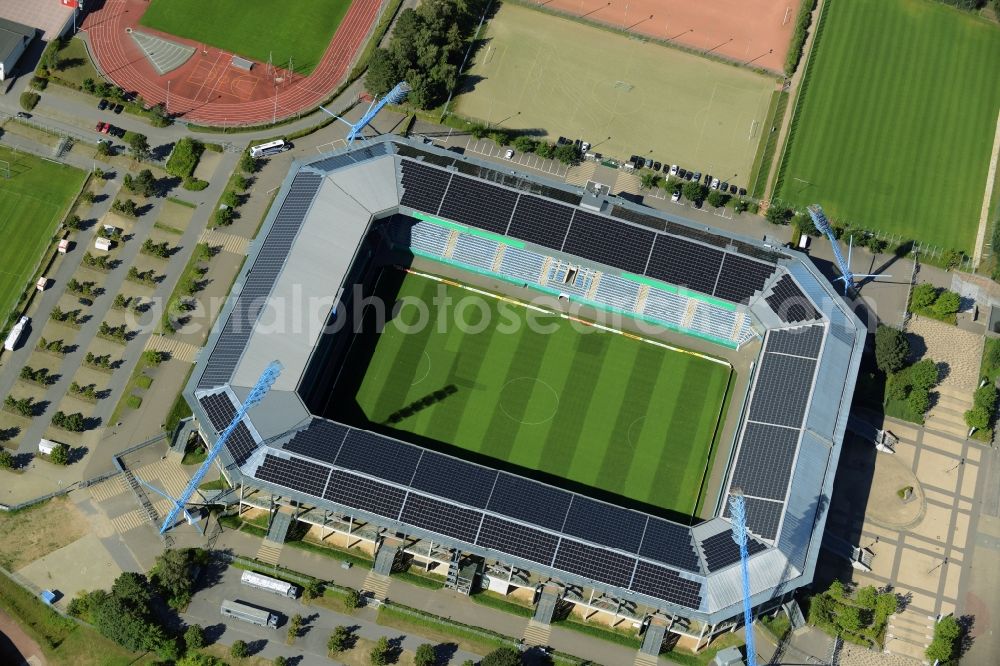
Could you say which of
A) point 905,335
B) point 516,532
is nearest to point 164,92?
point 516,532

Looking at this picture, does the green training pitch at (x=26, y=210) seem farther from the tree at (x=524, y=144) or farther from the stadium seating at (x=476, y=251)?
the tree at (x=524, y=144)

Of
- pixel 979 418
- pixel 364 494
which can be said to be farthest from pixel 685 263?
pixel 364 494

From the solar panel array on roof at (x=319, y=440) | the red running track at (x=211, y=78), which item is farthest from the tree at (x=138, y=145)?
the solar panel array on roof at (x=319, y=440)

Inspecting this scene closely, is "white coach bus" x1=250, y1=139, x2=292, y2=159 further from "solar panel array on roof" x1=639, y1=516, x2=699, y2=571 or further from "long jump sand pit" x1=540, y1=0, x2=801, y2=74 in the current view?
"solar panel array on roof" x1=639, y1=516, x2=699, y2=571

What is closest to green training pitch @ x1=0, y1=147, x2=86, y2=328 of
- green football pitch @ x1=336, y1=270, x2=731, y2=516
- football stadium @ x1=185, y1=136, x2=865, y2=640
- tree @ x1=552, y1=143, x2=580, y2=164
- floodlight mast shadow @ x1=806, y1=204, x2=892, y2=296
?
football stadium @ x1=185, y1=136, x2=865, y2=640

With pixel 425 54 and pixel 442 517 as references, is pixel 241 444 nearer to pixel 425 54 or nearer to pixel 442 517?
pixel 442 517

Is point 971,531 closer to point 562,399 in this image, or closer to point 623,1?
point 562,399

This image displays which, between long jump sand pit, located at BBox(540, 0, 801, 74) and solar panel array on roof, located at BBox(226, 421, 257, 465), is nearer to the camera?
solar panel array on roof, located at BBox(226, 421, 257, 465)
